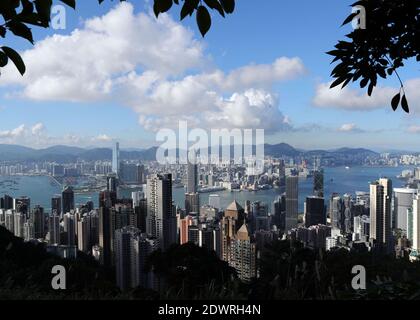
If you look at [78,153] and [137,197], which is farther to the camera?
[137,197]

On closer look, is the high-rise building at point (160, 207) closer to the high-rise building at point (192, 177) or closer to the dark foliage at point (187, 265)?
the high-rise building at point (192, 177)

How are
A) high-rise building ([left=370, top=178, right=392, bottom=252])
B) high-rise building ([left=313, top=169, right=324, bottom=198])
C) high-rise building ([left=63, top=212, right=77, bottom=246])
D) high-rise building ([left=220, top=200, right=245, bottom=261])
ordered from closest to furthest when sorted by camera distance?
high-rise building ([left=220, top=200, right=245, bottom=261]), high-rise building ([left=63, top=212, right=77, bottom=246]), high-rise building ([left=370, top=178, right=392, bottom=252]), high-rise building ([left=313, top=169, right=324, bottom=198])

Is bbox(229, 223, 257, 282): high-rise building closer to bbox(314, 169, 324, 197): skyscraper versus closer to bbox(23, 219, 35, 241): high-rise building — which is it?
bbox(23, 219, 35, 241): high-rise building

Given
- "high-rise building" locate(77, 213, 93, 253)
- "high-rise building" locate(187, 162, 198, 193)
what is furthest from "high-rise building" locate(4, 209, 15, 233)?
"high-rise building" locate(187, 162, 198, 193)

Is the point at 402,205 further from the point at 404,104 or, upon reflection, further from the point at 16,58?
the point at 16,58

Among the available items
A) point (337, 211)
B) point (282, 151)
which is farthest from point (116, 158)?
point (337, 211)
